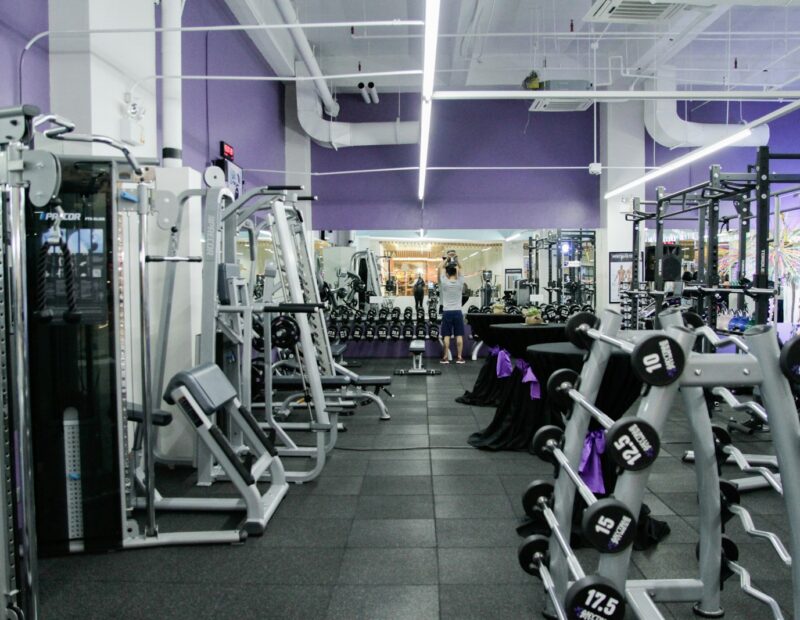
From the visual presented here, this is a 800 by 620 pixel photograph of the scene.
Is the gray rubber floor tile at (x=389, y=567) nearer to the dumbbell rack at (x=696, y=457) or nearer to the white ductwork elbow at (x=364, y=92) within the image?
the dumbbell rack at (x=696, y=457)

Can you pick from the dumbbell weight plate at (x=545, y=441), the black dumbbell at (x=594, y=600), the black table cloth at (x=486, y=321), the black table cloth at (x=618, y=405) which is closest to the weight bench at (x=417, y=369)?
the black table cloth at (x=486, y=321)

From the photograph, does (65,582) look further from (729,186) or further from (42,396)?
(729,186)

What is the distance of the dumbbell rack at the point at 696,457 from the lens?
1.44m

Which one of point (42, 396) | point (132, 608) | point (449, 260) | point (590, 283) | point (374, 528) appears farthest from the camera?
point (590, 283)

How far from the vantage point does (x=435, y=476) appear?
3717 millimetres

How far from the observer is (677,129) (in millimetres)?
9125

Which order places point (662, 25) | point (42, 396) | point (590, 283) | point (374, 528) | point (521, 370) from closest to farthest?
point (42, 396) → point (374, 528) → point (521, 370) → point (662, 25) → point (590, 283)

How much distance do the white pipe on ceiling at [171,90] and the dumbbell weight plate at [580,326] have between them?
12.6 ft

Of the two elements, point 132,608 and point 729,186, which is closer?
point 132,608

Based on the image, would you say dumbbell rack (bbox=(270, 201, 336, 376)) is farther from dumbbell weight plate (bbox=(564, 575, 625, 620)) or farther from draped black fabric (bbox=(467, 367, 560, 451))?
dumbbell weight plate (bbox=(564, 575, 625, 620))

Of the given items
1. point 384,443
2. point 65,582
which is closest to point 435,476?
point 384,443

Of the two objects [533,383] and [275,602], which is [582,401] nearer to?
[275,602]

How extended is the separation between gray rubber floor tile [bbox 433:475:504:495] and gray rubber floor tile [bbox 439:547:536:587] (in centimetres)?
76

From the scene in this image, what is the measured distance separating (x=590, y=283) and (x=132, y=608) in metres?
9.26
